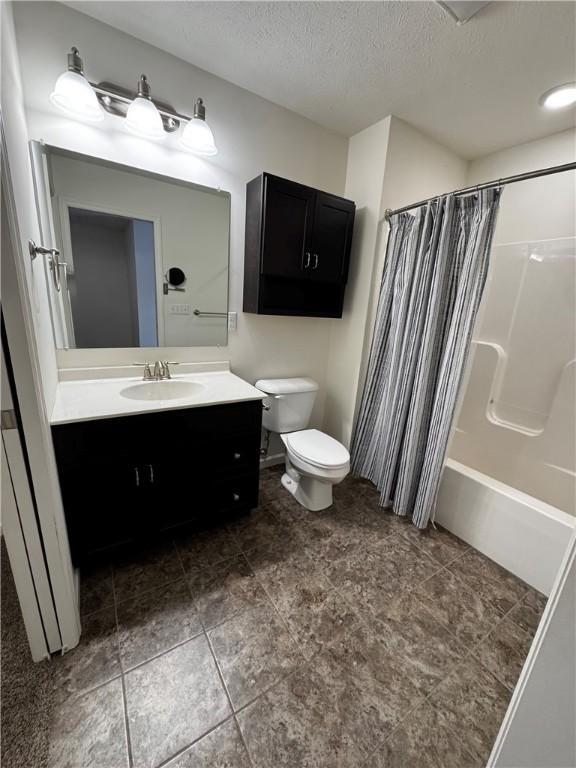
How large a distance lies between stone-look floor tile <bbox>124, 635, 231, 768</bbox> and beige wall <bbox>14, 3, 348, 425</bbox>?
4.44ft

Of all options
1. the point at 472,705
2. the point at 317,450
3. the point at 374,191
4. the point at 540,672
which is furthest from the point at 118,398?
the point at 374,191

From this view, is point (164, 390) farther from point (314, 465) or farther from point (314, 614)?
point (314, 614)

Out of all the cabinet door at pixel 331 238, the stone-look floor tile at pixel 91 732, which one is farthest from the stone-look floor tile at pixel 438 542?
the cabinet door at pixel 331 238

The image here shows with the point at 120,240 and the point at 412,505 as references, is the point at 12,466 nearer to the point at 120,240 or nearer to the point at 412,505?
the point at 120,240

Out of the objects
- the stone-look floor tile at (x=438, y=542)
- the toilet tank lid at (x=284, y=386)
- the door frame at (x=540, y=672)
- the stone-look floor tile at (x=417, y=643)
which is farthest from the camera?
the toilet tank lid at (x=284, y=386)

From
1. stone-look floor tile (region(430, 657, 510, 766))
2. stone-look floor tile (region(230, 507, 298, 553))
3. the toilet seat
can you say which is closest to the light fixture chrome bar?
the toilet seat

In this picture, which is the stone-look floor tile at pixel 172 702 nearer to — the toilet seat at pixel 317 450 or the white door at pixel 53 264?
the toilet seat at pixel 317 450

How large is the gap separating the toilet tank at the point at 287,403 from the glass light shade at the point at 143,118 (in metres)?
1.42

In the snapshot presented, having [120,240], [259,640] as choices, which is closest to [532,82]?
[120,240]

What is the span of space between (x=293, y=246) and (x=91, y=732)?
2.17 m

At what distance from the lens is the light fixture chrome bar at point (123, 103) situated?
4.49 ft

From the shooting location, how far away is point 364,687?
1085 millimetres

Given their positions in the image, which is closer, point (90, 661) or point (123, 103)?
point (90, 661)

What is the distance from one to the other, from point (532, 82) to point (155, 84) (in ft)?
5.96
